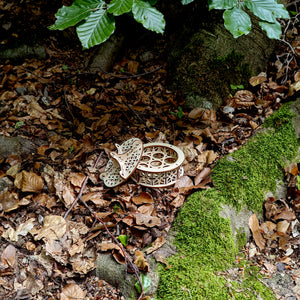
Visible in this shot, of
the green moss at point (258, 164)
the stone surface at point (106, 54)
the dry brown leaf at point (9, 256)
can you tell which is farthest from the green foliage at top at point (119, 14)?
the stone surface at point (106, 54)

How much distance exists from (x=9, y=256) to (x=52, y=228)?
1.11 ft

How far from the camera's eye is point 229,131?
2910 mm

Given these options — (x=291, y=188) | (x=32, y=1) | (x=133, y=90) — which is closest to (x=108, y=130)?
(x=133, y=90)

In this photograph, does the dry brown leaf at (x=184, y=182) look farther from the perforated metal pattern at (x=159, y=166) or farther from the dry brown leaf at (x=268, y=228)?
the dry brown leaf at (x=268, y=228)

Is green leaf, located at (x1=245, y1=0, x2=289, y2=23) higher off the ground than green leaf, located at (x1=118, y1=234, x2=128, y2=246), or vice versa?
green leaf, located at (x1=245, y1=0, x2=289, y2=23)

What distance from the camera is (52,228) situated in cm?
221

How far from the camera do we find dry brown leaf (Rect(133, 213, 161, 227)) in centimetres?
220

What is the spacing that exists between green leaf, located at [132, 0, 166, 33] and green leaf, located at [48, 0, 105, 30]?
0.65 ft

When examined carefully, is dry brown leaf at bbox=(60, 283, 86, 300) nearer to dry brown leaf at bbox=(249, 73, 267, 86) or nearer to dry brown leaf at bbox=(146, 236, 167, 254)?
dry brown leaf at bbox=(146, 236, 167, 254)

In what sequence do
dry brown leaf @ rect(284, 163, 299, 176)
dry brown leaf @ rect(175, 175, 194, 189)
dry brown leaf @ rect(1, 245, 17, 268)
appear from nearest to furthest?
dry brown leaf @ rect(1, 245, 17, 268)
dry brown leaf @ rect(175, 175, 194, 189)
dry brown leaf @ rect(284, 163, 299, 176)

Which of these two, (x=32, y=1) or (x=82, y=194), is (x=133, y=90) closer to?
(x=82, y=194)

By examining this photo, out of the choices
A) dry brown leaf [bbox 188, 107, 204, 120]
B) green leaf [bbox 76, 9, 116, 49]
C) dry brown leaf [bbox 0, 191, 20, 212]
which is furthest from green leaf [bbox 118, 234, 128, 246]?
dry brown leaf [bbox 188, 107, 204, 120]

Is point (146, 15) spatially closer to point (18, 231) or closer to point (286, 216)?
point (18, 231)

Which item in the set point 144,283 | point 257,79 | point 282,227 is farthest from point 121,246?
point 257,79
